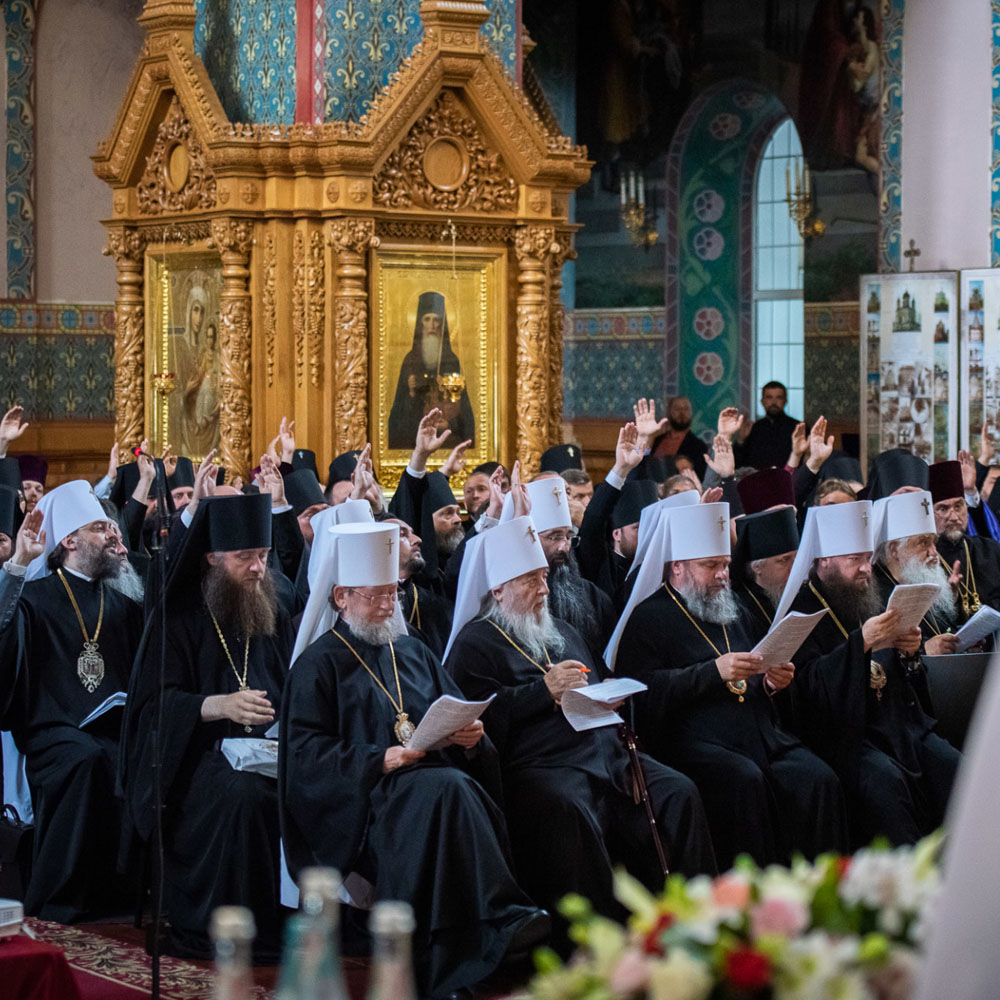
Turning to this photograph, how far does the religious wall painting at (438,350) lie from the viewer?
1134cm

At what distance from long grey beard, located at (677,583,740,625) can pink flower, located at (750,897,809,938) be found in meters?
5.21

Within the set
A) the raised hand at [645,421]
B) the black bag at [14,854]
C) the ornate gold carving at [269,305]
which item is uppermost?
the ornate gold carving at [269,305]

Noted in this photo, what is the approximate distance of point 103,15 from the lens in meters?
17.0

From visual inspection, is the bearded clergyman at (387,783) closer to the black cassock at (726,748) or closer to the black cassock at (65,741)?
the black cassock at (726,748)

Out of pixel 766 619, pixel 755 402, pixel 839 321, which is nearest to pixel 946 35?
pixel 839 321

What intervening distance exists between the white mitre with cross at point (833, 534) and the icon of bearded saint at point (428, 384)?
4.14m

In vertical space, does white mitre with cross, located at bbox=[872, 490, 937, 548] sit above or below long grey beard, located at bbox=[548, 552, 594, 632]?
above

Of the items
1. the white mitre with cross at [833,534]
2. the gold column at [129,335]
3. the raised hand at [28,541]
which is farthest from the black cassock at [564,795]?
the gold column at [129,335]

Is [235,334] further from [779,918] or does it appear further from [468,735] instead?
[779,918]

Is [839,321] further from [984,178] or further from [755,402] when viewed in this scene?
[984,178]

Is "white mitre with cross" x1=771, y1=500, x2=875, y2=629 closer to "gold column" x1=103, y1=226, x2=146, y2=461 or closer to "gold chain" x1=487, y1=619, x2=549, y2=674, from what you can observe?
"gold chain" x1=487, y1=619, x2=549, y2=674

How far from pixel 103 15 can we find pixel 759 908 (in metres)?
16.2

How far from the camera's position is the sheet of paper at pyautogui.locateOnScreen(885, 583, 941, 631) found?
6992 mm

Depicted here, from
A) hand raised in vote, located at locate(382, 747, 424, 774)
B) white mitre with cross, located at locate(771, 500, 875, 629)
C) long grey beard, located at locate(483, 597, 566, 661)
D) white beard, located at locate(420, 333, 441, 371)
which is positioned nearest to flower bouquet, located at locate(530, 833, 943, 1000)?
hand raised in vote, located at locate(382, 747, 424, 774)
